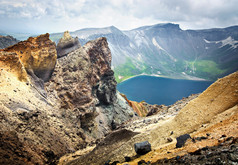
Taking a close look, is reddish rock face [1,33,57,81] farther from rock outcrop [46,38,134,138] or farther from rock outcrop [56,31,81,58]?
rock outcrop [56,31,81,58]

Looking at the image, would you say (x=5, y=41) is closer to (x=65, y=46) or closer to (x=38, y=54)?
(x=65, y=46)

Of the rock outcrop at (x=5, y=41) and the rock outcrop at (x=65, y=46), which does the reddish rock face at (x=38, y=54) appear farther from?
the rock outcrop at (x=5, y=41)

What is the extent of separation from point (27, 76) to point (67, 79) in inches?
380

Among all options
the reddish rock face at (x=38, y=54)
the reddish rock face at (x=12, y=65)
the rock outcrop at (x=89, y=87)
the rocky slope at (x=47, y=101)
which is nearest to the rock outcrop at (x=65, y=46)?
the rocky slope at (x=47, y=101)

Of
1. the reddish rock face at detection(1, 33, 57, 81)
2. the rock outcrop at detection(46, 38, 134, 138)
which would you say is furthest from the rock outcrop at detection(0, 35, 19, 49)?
the reddish rock face at detection(1, 33, 57, 81)

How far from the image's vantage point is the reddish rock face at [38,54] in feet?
87.4

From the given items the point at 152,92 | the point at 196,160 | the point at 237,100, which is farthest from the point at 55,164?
the point at 152,92

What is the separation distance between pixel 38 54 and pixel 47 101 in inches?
374

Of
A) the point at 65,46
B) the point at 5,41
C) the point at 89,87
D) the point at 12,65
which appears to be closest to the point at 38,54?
the point at 12,65

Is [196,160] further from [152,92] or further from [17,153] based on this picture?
[152,92]

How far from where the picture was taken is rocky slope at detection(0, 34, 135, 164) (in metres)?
17.6

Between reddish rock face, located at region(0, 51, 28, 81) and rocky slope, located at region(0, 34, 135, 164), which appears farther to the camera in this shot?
reddish rock face, located at region(0, 51, 28, 81)

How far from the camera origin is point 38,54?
1137 inches

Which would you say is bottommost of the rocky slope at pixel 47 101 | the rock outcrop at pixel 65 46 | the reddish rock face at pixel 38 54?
the rocky slope at pixel 47 101
